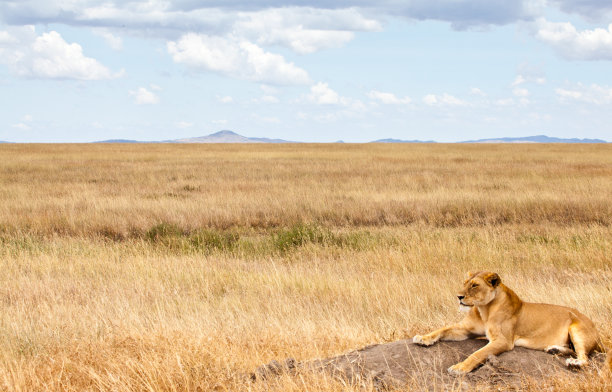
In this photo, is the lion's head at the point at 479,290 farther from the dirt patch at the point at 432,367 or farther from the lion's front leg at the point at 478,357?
the dirt patch at the point at 432,367

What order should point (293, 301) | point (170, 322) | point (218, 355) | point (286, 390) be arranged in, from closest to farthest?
1. point (286, 390)
2. point (218, 355)
3. point (170, 322)
4. point (293, 301)

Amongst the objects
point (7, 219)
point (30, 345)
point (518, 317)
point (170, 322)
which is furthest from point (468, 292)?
point (7, 219)

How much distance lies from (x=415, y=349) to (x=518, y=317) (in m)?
0.86

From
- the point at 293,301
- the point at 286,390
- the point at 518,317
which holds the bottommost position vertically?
the point at 293,301

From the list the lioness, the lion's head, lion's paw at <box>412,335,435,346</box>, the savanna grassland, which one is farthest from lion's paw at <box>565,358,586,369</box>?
lion's paw at <box>412,335,435,346</box>

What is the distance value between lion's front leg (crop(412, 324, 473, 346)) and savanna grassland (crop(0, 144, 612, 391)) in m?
0.98

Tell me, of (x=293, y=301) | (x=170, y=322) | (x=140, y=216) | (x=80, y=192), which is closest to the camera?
(x=170, y=322)

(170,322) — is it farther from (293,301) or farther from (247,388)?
(247,388)

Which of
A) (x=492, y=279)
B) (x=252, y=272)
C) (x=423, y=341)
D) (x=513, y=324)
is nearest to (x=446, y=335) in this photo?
(x=423, y=341)

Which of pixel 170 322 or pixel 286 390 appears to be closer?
pixel 286 390

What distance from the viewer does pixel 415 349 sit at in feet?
15.6

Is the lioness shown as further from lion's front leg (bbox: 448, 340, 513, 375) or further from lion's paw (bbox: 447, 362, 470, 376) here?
lion's paw (bbox: 447, 362, 470, 376)

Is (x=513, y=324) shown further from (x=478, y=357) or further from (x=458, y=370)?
(x=458, y=370)

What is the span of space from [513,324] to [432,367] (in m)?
0.75
